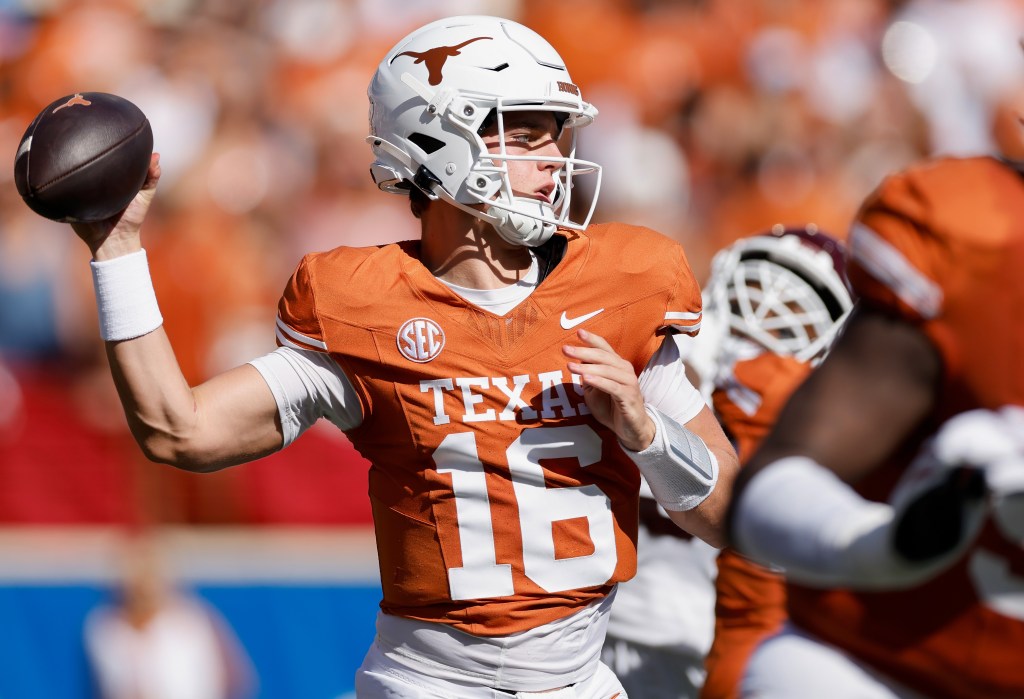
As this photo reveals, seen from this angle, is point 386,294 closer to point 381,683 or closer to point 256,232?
point 381,683

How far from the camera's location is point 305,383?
2750 mm

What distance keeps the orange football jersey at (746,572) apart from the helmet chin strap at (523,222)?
64 cm

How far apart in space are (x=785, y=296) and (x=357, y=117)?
4377mm

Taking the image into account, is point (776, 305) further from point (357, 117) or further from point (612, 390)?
point (357, 117)

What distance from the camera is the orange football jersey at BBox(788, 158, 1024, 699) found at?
72.2 inches

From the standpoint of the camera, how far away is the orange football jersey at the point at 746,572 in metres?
2.96

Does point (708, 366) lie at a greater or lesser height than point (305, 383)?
lesser

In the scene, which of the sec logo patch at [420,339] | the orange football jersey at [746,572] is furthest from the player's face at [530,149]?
the orange football jersey at [746,572]

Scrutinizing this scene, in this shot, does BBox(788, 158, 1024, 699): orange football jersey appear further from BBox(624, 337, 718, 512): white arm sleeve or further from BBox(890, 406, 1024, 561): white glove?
BBox(624, 337, 718, 512): white arm sleeve

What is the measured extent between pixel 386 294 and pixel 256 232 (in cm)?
431

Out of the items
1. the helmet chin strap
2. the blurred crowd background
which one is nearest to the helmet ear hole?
the helmet chin strap

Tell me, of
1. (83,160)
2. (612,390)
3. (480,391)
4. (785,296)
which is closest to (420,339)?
(480,391)

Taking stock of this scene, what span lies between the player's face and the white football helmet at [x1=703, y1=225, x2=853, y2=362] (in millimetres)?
836

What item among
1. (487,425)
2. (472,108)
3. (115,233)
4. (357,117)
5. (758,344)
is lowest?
(357,117)
